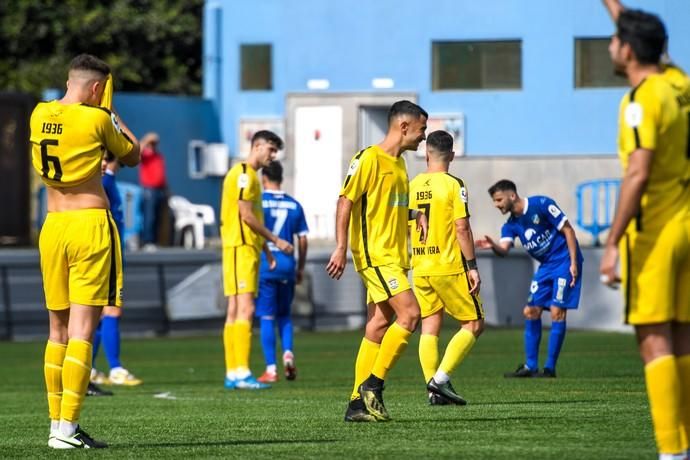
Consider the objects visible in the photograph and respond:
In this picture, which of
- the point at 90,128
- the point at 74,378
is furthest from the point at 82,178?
the point at 74,378

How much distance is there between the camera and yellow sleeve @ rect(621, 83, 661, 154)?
7.30m

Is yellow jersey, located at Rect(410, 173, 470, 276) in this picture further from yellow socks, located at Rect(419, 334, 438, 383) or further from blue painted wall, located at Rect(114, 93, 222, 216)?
blue painted wall, located at Rect(114, 93, 222, 216)

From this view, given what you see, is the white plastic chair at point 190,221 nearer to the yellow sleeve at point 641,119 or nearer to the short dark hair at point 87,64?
the short dark hair at point 87,64

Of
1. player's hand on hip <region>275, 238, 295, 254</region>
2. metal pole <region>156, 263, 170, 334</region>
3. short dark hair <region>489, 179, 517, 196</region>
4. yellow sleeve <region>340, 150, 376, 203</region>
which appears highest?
yellow sleeve <region>340, 150, 376, 203</region>

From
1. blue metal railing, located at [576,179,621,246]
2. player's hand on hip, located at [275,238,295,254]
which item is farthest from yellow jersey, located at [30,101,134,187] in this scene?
blue metal railing, located at [576,179,621,246]

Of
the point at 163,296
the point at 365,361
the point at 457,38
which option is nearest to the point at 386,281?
the point at 365,361

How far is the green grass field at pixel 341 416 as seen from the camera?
29.5 feet

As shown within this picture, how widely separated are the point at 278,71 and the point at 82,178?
82.2ft

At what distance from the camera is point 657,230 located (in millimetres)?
7445

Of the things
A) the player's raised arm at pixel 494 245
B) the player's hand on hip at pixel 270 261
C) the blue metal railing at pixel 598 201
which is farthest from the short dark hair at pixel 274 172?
the blue metal railing at pixel 598 201

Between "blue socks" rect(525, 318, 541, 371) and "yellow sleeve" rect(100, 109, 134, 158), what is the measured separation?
7.28m

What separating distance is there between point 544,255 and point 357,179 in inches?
223

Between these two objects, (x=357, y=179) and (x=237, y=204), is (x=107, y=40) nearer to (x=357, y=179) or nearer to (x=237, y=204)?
(x=237, y=204)

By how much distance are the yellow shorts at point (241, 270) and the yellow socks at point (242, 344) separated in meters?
0.30
